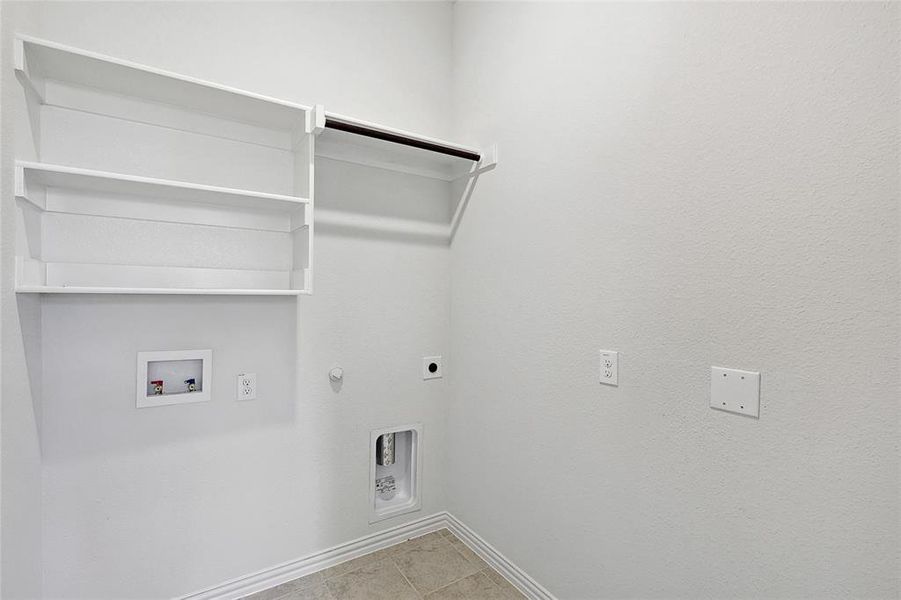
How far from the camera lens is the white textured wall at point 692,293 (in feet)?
2.91

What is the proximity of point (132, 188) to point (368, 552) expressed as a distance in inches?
72.7

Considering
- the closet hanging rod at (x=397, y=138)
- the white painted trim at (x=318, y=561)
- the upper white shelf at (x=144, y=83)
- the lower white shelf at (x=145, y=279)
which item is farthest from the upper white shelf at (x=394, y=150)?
the white painted trim at (x=318, y=561)

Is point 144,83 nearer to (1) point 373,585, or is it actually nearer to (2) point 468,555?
(1) point 373,585

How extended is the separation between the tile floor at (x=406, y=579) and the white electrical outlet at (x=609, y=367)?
1.05 metres

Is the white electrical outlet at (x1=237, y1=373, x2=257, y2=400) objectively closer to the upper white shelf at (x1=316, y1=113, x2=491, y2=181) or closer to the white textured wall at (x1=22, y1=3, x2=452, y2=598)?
the white textured wall at (x1=22, y1=3, x2=452, y2=598)

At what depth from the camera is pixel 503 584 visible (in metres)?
1.79

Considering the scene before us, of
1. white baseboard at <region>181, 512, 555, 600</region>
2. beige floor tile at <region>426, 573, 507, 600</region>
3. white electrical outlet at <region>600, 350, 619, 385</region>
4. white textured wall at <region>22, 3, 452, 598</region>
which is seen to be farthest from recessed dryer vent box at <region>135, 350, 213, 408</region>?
white electrical outlet at <region>600, 350, 619, 385</region>

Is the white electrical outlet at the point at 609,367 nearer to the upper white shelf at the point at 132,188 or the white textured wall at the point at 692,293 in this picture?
the white textured wall at the point at 692,293

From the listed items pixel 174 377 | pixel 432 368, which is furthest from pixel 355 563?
pixel 174 377

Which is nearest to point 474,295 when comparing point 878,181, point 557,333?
point 557,333

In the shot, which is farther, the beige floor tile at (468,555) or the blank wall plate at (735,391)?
the beige floor tile at (468,555)

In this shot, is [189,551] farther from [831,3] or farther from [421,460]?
[831,3]

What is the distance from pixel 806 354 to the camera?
0.96 m

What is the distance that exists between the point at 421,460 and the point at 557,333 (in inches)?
42.0
